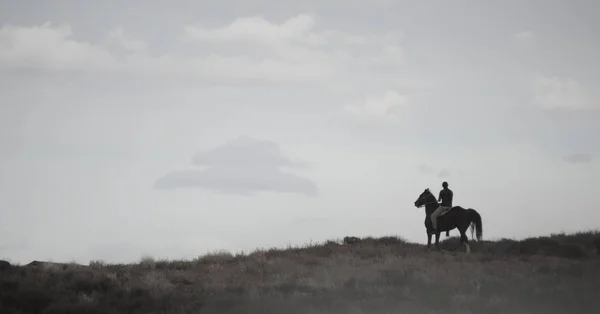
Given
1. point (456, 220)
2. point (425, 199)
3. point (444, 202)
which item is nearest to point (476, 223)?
point (456, 220)

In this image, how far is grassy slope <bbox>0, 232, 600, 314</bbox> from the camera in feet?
55.9

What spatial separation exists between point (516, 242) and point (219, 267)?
1457 centimetres

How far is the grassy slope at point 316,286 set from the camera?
1705 centimetres

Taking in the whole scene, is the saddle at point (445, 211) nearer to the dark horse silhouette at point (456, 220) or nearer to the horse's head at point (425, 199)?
the dark horse silhouette at point (456, 220)

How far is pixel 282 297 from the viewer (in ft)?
58.3

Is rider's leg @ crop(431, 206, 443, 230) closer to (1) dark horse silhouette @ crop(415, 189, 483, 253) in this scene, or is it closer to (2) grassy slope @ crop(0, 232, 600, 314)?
(1) dark horse silhouette @ crop(415, 189, 483, 253)

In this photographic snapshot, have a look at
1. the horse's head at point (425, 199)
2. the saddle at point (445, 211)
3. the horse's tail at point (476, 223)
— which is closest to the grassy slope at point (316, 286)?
the horse's tail at point (476, 223)

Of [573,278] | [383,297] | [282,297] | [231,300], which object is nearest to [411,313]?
[383,297]

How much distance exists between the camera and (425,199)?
31.1 meters

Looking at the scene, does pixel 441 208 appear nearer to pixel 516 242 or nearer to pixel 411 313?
pixel 516 242

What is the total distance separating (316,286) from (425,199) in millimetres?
12822

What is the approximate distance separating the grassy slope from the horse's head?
4.51 m

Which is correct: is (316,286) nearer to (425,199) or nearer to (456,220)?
(456,220)

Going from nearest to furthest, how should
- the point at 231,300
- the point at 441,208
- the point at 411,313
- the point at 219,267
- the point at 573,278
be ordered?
the point at 411,313 → the point at 231,300 → the point at 573,278 → the point at 219,267 → the point at 441,208
